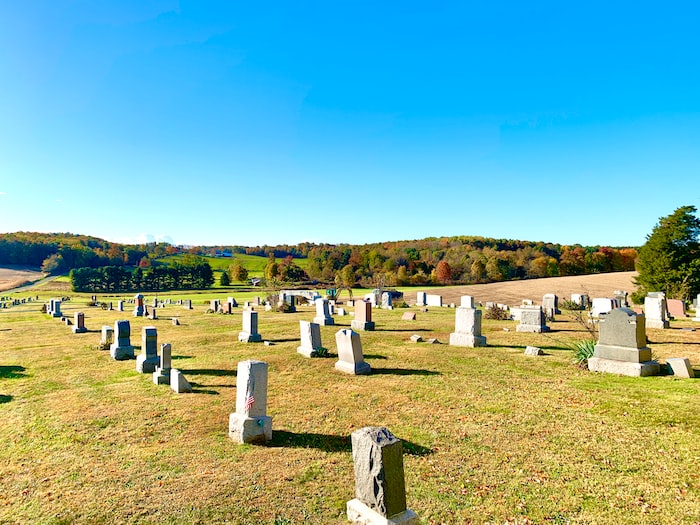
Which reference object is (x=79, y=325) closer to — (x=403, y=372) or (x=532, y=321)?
(x=403, y=372)

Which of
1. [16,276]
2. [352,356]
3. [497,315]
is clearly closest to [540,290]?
[497,315]

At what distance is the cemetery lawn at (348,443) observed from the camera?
202 inches

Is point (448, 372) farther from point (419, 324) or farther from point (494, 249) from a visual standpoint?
point (494, 249)

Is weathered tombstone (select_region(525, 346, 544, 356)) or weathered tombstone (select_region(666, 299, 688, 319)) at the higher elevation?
weathered tombstone (select_region(666, 299, 688, 319))

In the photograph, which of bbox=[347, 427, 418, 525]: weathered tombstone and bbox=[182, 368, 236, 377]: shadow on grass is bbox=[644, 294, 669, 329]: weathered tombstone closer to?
bbox=[182, 368, 236, 377]: shadow on grass

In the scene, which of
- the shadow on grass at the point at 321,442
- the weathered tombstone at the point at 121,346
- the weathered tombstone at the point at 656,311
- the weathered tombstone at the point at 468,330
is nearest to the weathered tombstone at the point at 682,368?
the weathered tombstone at the point at 468,330

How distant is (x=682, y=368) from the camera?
394 inches

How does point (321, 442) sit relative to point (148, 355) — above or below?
below

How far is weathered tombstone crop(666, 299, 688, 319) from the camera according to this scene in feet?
70.4

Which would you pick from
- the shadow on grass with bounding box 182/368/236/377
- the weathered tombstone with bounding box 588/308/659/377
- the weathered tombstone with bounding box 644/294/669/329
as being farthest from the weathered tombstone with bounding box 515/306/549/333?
the shadow on grass with bounding box 182/368/236/377

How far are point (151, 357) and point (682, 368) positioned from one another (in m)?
15.3

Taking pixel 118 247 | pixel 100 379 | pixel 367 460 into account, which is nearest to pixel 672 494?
pixel 367 460

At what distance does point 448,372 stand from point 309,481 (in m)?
6.77

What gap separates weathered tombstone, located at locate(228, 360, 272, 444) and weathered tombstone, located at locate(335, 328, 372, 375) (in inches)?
182
